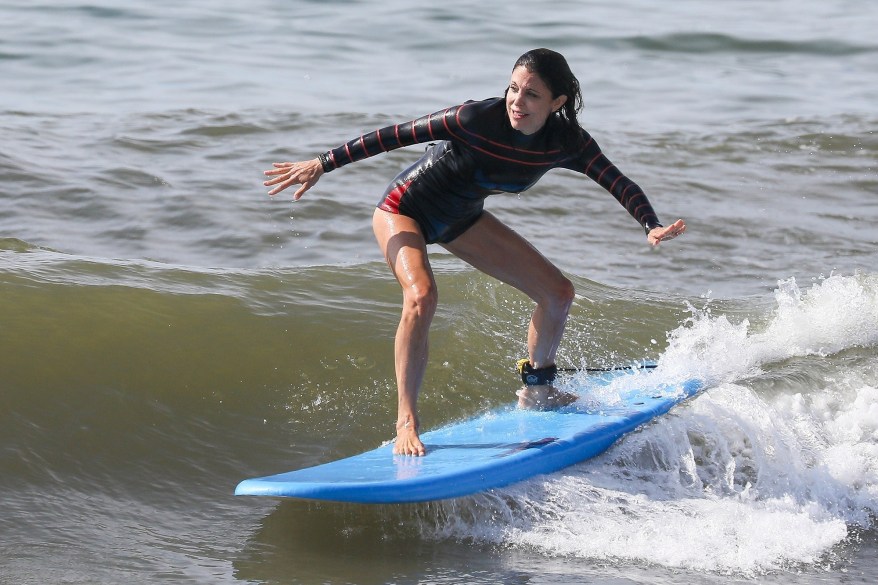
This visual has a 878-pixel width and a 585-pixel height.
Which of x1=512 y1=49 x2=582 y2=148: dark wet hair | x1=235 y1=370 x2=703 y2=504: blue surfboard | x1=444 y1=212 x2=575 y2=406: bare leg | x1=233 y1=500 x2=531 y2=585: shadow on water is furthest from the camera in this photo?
x1=444 y1=212 x2=575 y2=406: bare leg

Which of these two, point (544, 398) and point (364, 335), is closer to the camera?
point (544, 398)

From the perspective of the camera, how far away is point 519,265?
214 inches

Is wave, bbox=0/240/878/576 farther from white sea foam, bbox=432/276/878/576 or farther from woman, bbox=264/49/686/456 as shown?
woman, bbox=264/49/686/456

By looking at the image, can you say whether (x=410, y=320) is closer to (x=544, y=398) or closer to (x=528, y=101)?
(x=528, y=101)

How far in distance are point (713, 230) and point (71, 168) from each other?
5913 mm

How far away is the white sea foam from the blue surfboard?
97mm

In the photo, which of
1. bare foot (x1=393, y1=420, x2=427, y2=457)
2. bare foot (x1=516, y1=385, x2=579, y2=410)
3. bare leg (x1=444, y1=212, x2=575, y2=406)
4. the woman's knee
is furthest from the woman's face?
bare foot (x1=516, y1=385, x2=579, y2=410)

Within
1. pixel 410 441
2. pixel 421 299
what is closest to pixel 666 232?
pixel 421 299

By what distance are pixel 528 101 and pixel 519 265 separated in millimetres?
905

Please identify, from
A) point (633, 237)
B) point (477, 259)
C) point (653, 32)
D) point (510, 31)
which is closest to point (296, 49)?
point (510, 31)

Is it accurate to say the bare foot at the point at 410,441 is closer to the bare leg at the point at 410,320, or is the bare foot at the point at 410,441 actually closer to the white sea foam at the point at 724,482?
the bare leg at the point at 410,320

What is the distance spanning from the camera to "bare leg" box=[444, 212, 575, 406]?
5418 mm

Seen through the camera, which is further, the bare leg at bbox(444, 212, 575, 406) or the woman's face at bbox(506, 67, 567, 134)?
the bare leg at bbox(444, 212, 575, 406)

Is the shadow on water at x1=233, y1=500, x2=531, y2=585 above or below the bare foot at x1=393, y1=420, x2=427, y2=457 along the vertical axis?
below
